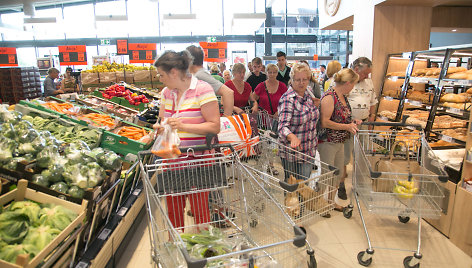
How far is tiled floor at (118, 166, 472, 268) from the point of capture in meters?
2.93

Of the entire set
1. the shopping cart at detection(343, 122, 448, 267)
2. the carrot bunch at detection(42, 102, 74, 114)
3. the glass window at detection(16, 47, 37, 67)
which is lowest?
the shopping cart at detection(343, 122, 448, 267)

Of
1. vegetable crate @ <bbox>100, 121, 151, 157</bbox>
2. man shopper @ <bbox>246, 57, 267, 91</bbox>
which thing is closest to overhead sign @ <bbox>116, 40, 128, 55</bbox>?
man shopper @ <bbox>246, 57, 267, 91</bbox>

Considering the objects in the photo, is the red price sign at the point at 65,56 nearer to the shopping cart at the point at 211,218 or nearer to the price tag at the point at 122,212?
the price tag at the point at 122,212

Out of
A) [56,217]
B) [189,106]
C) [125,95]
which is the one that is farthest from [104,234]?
[125,95]

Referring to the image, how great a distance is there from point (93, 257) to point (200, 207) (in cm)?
81

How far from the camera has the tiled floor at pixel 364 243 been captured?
293 centimetres

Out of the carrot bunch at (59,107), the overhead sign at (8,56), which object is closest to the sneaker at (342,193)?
the carrot bunch at (59,107)

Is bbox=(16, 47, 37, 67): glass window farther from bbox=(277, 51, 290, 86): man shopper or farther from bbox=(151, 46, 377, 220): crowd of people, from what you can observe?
bbox=(151, 46, 377, 220): crowd of people

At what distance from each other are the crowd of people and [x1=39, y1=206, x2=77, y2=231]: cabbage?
0.77 meters

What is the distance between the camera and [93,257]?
2.22 metres

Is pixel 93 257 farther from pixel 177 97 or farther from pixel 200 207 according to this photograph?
pixel 177 97

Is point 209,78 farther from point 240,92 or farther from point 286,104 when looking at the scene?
point 240,92

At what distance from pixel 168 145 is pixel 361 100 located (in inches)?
124

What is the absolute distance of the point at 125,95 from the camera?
23.0 ft
